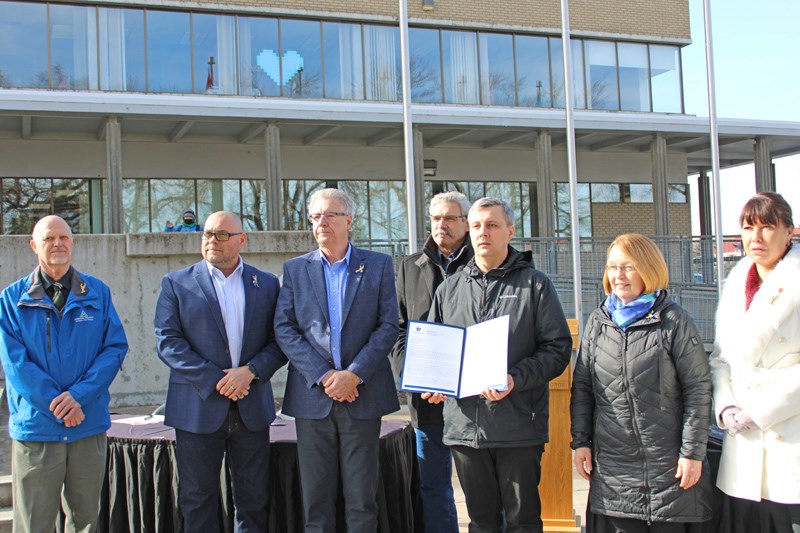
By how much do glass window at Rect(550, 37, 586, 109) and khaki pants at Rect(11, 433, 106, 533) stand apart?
19.0 m

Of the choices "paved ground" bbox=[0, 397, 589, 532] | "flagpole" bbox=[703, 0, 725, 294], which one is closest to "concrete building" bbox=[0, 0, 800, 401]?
"flagpole" bbox=[703, 0, 725, 294]

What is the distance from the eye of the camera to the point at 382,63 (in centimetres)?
2025

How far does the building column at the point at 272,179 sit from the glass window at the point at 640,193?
11710 mm

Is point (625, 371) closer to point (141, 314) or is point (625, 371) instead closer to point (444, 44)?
point (141, 314)

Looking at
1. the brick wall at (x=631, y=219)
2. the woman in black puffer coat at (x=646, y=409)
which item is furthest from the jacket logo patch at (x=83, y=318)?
the brick wall at (x=631, y=219)

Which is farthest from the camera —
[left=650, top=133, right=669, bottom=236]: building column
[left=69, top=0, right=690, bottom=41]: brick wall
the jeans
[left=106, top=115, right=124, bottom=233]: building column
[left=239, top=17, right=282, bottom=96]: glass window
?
[left=650, top=133, right=669, bottom=236]: building column

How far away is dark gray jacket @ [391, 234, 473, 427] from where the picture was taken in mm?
4445

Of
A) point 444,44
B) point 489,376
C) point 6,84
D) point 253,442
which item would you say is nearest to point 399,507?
point 253,442

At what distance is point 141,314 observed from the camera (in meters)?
10.2

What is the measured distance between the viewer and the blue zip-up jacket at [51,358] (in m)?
4.16

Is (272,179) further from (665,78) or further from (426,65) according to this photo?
(665,78)

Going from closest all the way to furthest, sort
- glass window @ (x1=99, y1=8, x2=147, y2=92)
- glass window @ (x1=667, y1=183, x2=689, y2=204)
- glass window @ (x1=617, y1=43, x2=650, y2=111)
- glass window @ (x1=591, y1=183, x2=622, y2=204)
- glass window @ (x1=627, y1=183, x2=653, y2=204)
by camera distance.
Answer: glass window @ (x1=99, y1=8, x2=147, y2=92), glass window @ (x1=617, y1=43, x2=650, y2=111), glass window @ (x1=591, y1=183, x2=622, y2=204), glass window @ (x1=627, y1=183, x2=653, y2=204), glass window @ (x1=667, y1=183, x2=689, y2=204)

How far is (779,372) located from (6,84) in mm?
17575

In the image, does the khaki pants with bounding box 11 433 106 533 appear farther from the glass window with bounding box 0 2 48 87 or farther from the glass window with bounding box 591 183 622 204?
the glass window with bounding box 591 183 622 204
